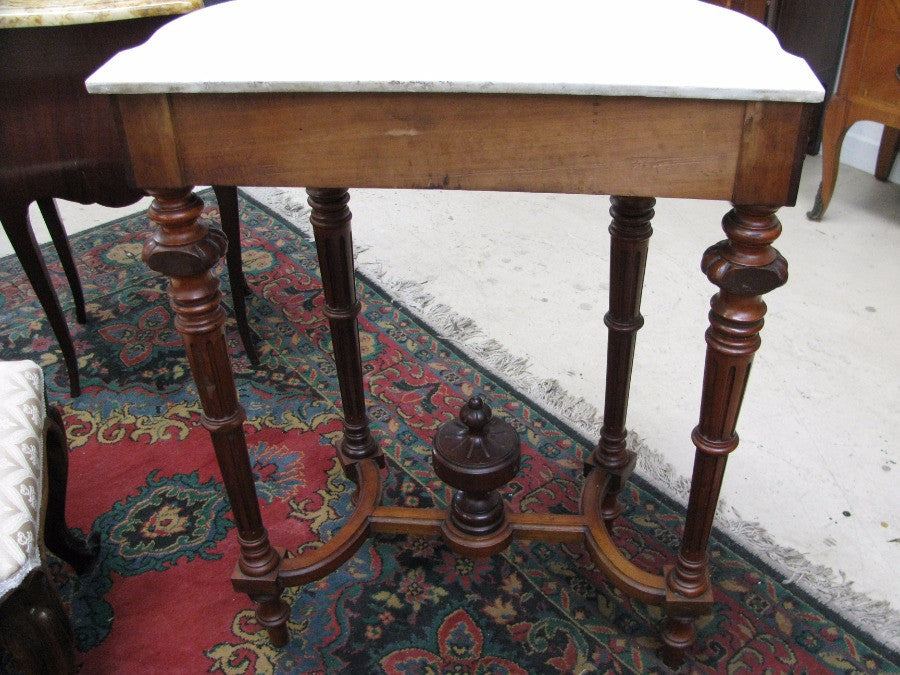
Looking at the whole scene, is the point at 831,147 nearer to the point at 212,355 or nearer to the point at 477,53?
the point at 477,53

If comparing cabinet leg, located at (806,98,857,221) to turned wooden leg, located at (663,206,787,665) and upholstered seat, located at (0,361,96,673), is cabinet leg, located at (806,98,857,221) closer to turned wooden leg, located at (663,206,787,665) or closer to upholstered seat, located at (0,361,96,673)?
turned wooden leg, located at (663,206,787,665)

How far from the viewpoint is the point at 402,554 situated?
1.40m

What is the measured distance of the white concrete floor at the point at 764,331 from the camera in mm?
1415

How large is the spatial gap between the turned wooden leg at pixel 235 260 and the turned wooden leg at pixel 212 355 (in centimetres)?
74

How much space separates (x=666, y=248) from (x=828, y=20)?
1097 millimetres

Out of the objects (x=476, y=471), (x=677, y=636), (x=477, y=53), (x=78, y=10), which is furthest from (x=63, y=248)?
(x=677, y=636)

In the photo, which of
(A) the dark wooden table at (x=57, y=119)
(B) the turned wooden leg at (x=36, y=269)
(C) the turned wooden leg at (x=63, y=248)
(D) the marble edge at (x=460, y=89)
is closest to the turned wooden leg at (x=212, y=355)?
(D) the marble edge at (x=460, y=89)

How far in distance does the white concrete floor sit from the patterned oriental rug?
126mm

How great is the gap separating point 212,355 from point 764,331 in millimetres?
1409

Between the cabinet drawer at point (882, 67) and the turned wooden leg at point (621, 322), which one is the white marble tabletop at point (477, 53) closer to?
the turned wooden leg at point (621, 322)

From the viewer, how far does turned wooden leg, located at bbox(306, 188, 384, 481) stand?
1.25 metres

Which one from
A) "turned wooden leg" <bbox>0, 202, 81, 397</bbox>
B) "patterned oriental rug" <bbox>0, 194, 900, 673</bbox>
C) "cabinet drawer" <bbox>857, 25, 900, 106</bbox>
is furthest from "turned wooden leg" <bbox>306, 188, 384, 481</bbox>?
"cabinet drawer" <bbox>857, 25, 900, 106</bbox>

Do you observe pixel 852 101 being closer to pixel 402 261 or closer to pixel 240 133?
pixel 402 261

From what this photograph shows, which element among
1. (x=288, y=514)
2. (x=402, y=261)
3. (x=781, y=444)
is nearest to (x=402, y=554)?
(x=288, y=514)
